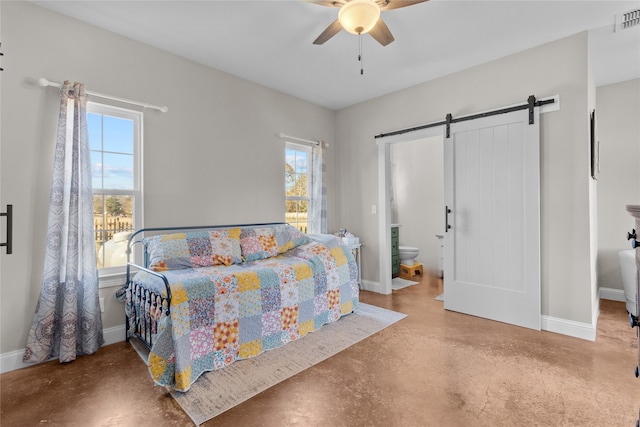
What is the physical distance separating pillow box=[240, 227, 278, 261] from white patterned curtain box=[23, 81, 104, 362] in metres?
1.21

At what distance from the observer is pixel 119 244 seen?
2.78m

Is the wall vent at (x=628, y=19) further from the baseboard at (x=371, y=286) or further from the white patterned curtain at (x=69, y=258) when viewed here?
the white patterned curtain at (x=69, y=258)

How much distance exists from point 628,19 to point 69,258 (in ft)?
15.5

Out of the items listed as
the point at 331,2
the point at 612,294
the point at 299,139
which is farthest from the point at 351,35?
the point at 612,294

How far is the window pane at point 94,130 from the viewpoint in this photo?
264 cm

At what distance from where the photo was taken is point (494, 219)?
3170mm

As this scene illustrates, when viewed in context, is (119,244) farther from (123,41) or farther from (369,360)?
(369,360)

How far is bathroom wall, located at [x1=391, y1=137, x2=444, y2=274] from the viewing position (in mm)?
5422

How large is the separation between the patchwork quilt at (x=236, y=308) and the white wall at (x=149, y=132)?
0.73m

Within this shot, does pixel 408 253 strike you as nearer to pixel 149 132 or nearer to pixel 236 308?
pixel 236 308

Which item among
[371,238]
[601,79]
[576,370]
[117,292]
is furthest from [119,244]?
[601,79]

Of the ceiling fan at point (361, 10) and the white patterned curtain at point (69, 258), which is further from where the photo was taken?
the white patterned curtain at point (69, 258)

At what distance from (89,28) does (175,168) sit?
1281 mm

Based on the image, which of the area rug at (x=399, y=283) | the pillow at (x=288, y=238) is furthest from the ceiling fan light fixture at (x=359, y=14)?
the area rug at (x=399, y=283)
